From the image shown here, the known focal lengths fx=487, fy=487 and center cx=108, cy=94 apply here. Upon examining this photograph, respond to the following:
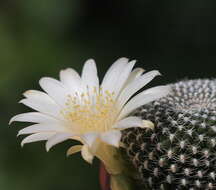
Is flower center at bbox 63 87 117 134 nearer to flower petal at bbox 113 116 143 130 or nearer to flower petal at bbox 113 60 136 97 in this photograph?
flower petal at bbox 113 60 136 97

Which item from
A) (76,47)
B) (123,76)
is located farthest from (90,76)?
(76,47)

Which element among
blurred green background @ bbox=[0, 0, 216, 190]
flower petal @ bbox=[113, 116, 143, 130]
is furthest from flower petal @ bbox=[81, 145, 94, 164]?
blurred green background @ bbox=[0, 0, 216, 190]

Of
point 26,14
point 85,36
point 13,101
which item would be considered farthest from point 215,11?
point 13,101

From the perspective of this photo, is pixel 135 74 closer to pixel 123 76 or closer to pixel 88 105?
pixel 123 76

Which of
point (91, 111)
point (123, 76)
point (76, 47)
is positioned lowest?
point (76, 47)

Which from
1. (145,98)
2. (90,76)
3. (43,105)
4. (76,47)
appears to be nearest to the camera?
(145,98)

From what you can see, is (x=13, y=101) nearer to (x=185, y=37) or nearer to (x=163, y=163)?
(x=185, y=37)
